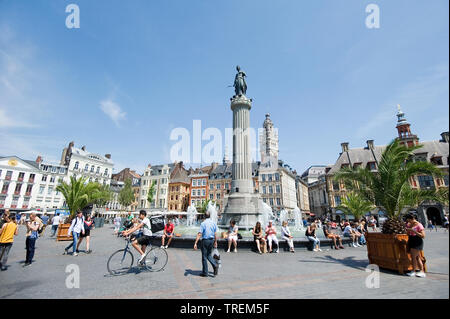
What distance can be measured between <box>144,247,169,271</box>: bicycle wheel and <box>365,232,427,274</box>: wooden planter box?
22.6 ft

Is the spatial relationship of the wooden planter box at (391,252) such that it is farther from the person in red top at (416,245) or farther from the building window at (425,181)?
the building window at (425,181)

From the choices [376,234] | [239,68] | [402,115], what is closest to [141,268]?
[376,234]

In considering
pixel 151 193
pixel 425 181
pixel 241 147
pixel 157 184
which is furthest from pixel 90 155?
pixel 425 181

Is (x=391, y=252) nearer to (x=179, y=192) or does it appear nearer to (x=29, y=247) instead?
(x=29, y=247)

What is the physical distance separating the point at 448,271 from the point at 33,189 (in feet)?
215

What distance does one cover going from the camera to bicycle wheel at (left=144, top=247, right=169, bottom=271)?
6.85 meters

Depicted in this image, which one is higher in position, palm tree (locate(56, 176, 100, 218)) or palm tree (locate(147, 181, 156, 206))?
palm tree (locate(147, 181, 156, 206))

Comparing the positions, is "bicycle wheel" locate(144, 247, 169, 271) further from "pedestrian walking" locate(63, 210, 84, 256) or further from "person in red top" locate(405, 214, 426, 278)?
"person in red top" locate(405, 214, 426, 278)

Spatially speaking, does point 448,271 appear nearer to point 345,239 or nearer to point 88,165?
point 345,239

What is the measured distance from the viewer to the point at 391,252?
620 centimetres

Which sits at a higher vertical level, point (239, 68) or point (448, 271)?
point (239, 68)

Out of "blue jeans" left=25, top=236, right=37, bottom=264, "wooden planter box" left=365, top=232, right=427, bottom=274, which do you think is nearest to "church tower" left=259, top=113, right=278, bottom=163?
"wooden planter box" left=365, top=232, right=427, bottom=274

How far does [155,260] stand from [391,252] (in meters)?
7.42
